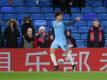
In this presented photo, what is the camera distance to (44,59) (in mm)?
16391

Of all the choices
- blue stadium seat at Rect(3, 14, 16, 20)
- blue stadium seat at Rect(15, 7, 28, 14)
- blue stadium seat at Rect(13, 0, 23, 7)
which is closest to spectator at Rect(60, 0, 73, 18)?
blue stadium seat at Rect(15, 7, 28, 14)

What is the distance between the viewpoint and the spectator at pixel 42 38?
16609mm

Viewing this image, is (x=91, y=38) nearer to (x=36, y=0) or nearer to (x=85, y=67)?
(x=85, y=67)

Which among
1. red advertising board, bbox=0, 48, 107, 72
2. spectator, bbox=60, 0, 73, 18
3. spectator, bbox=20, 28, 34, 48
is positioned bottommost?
red advertising board, bbox=0, 48, 107, 72

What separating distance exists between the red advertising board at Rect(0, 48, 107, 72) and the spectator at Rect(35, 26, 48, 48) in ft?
1.53

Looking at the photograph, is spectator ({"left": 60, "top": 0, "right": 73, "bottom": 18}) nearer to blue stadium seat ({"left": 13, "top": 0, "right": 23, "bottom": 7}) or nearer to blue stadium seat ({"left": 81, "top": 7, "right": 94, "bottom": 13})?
blue stadium seat ({"left": 81, "top": 7, "right": 94, "bottom": 13})

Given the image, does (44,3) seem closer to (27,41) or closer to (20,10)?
(20,10)

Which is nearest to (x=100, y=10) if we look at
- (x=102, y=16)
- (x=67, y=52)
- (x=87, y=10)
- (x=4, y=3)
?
(x=102, y=16)

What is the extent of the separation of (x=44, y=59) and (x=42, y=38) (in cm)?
77

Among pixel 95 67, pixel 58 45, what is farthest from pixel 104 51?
pixel 58 45

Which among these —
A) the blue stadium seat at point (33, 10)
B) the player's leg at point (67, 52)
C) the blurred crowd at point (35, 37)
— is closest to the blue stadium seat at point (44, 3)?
the blue stadium seat at point (33, 10)

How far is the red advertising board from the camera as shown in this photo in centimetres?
1627

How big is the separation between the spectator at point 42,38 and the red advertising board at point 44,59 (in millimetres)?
466

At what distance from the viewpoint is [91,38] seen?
16906 mm
